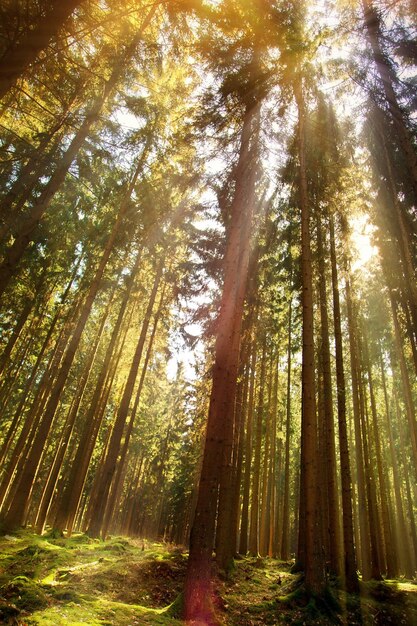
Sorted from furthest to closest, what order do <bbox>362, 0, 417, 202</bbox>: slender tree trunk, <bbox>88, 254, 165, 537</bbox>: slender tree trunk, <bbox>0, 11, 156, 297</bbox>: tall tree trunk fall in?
<bbox>88, 254, 165, 537</bbox>: slender tree trunk < <bbox>362, 0, 417, 202</bbox>: slender tree trunk < <bbox>0, 11, 156, 297</bbox>: tall tree trunk

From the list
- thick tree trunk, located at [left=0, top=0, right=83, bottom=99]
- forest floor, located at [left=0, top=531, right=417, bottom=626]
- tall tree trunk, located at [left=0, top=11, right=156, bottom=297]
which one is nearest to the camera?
forest floor, located at [left=0, top=531, right=417, bottom=626]

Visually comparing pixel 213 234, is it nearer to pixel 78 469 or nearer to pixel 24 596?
pixel 78 469

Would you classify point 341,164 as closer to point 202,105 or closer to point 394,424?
point 202,105

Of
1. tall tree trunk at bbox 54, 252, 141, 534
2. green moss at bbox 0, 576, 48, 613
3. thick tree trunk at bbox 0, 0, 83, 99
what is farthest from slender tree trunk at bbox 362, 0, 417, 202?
green moss at bbox 0, 576, 48, 613

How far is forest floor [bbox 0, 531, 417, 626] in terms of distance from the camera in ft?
15.7

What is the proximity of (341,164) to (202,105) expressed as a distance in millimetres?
4396

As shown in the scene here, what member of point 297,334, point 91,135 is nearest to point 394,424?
point 297,334

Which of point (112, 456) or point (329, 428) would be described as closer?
point (329, 428)

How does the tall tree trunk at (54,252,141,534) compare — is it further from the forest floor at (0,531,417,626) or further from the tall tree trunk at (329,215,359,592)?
the tall tree trunk at (329,215,359,592)

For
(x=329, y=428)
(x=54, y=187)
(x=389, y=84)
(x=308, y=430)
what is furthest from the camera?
(x=389, y=84)

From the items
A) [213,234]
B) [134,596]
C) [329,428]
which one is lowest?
[134,596]

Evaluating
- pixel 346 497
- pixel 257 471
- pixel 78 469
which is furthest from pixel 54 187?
pixel 257 471

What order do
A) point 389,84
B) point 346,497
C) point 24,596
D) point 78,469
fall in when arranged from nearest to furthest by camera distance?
point 24,596 → point 346,497 → point 389,84 → point 78,469

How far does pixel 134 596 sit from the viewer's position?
7.83 meters
